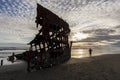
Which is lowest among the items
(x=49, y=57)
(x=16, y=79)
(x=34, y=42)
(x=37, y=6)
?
(x=16, y=79)

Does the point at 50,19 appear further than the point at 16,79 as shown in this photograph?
Yes

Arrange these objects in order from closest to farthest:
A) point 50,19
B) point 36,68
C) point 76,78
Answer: point 76,78 → point 36,68 → point 50,19

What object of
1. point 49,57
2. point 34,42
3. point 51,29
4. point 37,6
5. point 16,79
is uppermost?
point 37,6

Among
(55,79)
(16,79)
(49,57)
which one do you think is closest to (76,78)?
(55,79)

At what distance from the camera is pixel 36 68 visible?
57.0 ft

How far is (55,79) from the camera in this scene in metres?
12.9

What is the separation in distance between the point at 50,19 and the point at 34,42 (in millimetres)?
3107

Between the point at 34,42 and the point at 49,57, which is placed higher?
the point at 34,42

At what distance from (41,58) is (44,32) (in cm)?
272

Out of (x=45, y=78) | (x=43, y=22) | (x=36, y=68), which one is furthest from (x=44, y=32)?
(x=45, y=78)

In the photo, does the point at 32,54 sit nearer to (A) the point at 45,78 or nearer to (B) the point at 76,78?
(A) the point at 45,78

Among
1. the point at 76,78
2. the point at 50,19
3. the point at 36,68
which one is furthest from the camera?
the point at 50,19

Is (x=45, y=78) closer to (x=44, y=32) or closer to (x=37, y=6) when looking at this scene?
(x=44, y=32)

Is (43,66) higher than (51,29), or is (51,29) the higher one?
(51,29)
